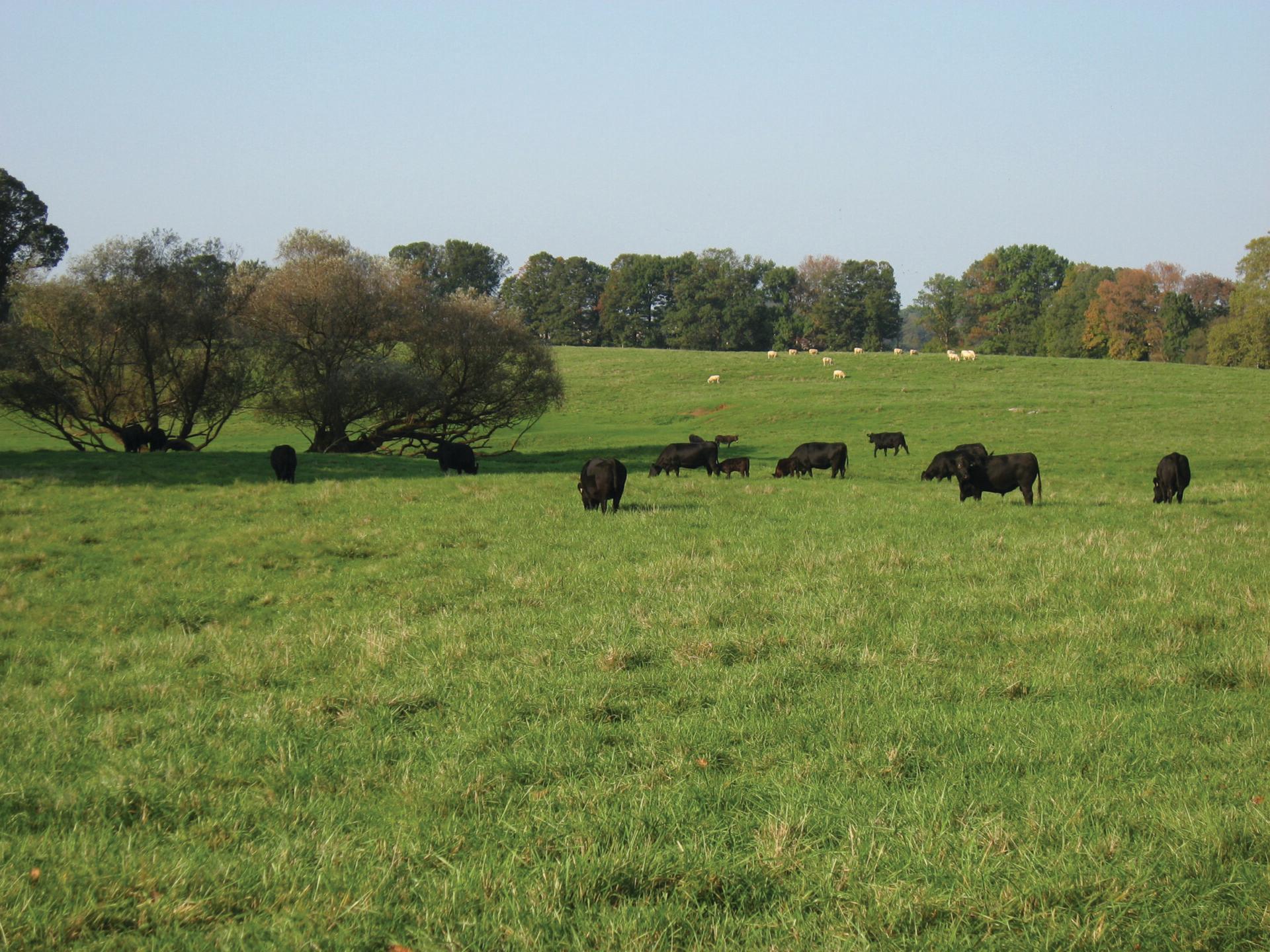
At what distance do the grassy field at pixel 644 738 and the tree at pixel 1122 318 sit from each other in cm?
10321

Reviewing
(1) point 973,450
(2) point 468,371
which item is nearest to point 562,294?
(2) point 468,371

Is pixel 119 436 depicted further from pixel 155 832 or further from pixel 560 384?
pixel 155 832

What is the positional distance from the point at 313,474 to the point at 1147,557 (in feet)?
74.3

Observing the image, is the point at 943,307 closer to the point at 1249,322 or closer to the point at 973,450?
the point at 1249,322

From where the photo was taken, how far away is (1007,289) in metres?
141

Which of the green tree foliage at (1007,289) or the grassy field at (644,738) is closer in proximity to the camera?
the grassy field at (644,738)

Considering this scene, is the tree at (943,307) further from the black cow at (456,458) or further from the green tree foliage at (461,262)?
the black cow at (456,458)

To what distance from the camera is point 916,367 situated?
246 feet

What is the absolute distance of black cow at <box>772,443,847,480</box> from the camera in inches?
1236

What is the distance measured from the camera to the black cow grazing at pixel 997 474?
820 inches

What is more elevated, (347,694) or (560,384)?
(560,384)

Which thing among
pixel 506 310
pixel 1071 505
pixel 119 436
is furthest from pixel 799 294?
pixel 1071 505

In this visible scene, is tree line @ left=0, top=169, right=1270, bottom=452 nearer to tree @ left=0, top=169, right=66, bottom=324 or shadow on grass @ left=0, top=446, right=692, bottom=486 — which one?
tree @ left=0, top=169, right=66, bottom=324

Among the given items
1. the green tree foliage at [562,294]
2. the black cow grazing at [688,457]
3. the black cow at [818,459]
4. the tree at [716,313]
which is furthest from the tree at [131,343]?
the green tree foliage at [562,294]
